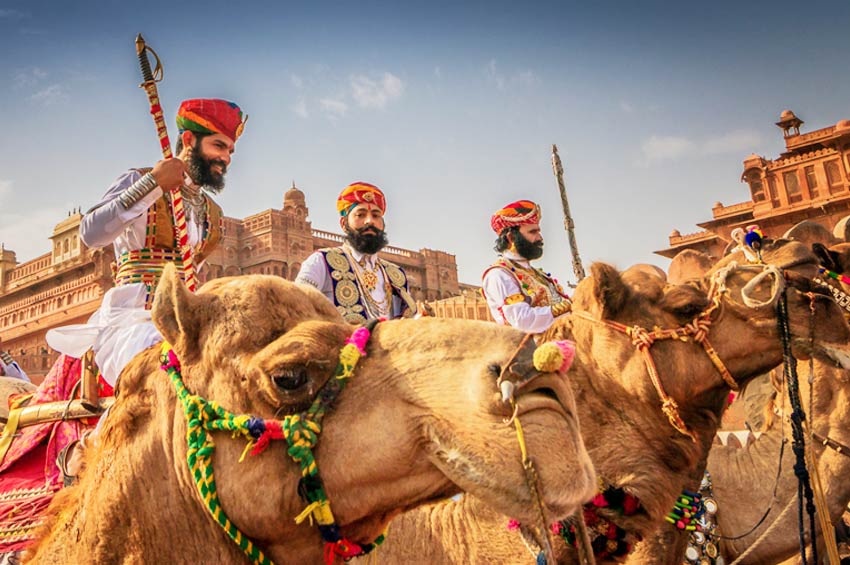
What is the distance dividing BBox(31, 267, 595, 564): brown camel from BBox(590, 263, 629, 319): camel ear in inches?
74.9

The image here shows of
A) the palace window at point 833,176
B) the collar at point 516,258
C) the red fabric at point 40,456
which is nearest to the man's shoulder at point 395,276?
the collar at point 516,258

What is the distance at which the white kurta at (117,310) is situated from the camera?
8.34 feet

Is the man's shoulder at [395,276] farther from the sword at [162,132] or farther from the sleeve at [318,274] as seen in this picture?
the sword at [162,132]

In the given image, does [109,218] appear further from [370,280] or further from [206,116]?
[370,280]

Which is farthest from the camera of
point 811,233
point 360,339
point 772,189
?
point 772,189

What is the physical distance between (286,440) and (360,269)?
139 inches

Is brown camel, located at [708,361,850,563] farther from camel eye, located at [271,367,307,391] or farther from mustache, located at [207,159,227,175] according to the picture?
camel eye, located at [271,367,307,391]

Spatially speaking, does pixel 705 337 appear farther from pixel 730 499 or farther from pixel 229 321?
pixel 229 321

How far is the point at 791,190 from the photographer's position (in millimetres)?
32781

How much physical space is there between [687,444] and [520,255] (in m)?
3.34

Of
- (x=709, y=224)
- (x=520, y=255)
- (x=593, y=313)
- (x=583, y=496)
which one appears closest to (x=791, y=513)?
(x=593, y=313)

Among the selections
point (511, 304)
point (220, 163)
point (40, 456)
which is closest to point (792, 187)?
point (511, 304)

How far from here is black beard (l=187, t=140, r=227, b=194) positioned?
11.3 feet

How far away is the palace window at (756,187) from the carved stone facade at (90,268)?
1955cm
